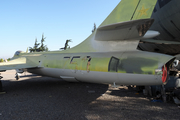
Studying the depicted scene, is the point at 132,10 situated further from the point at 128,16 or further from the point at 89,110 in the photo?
the point at 89,110

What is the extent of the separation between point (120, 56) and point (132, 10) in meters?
1.76

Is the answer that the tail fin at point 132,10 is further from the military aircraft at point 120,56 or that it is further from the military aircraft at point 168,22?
the military aircraft at point 168,22

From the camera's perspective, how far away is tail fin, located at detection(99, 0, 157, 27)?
431 cm

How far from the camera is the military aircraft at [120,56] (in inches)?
150

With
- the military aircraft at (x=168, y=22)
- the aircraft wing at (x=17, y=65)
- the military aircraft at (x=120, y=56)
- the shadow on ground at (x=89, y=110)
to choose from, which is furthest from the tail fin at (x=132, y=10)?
the aircraft wing at (x=17, y=65)

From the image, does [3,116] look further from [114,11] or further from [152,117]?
[114,11]

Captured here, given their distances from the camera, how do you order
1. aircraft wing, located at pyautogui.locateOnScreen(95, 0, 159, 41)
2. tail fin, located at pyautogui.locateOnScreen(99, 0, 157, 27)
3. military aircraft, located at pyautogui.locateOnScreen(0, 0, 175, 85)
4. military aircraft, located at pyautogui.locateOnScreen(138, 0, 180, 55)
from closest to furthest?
military aircraft, located at pyautogui.locateOnScreen(0, 0, 175, 85) → aircraft wing, located at pyautogui.locateOnScreen(95, 0, 159, 41) → tail fin, located at pyautogui.locateOnScreen(99, 0, 157, 27) → military aircraft, located at pyautogui.locateOnScreen(138, 0, 180, 55)

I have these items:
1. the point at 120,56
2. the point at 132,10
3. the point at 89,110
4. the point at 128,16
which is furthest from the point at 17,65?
the point at 132,10

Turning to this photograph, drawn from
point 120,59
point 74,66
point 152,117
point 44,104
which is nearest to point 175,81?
point 152,117

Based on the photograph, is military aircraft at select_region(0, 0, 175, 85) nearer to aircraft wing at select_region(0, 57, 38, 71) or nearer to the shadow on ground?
the shadow on ground

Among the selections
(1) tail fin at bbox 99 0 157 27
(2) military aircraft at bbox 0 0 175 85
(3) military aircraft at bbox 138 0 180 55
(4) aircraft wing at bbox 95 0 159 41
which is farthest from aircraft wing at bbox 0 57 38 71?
(3) military aircraft at bbox 138 0 180 55

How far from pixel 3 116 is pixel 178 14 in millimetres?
8116

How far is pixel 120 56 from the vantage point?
15.1 ft

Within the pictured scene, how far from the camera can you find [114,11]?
5008mm
